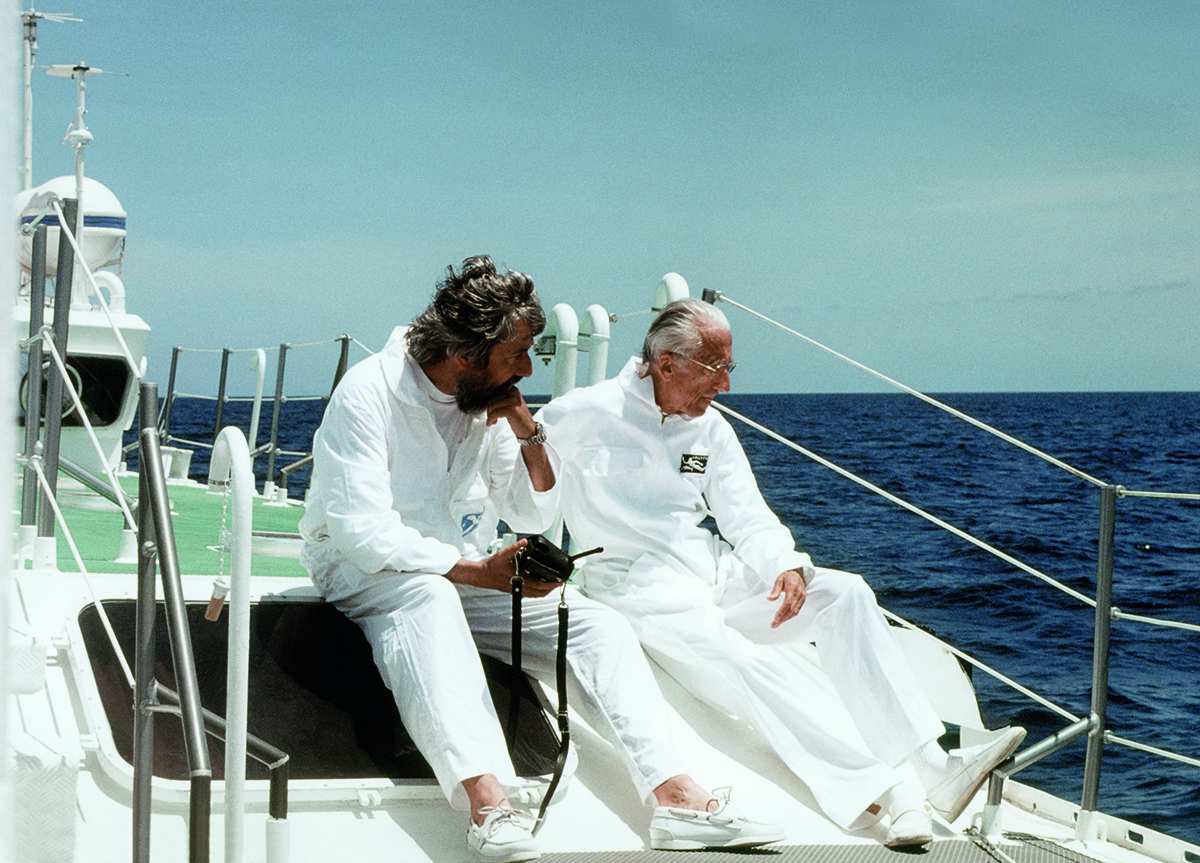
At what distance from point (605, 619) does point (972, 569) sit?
14.5m

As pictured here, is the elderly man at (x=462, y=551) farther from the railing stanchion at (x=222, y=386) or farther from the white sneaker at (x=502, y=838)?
the railing stanchion at (x=222, y=386)

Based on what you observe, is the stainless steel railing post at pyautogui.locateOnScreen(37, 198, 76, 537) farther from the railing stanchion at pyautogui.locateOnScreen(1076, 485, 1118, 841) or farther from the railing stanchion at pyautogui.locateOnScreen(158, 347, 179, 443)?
the railing stanchion at pyautogui.locateOnScreen(158, 347, 179, 443)

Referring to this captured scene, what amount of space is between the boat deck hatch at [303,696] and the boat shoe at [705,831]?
308 mm

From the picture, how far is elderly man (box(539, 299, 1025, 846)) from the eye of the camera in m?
2.63

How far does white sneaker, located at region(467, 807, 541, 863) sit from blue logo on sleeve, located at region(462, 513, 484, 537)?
0.76 m

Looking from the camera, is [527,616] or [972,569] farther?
[972,569]

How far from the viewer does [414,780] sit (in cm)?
243

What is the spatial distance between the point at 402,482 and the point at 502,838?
0.86 metres

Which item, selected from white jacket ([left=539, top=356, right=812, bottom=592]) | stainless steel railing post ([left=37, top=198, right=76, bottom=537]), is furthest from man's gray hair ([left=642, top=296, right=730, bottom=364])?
stainless steel railing post ([left=37, top=198, right=76, bottom=537])

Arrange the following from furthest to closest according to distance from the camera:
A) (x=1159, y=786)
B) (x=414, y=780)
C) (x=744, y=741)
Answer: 1. (x=1159, y=786)
2. (x=744, y=741)
3. (x=414, y=780)

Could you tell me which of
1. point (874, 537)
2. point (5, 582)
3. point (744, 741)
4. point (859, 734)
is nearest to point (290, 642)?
point (744, 741)

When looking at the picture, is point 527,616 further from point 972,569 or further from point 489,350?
point 972,569

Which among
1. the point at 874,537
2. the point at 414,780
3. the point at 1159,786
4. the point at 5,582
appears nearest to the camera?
the point at 5,582

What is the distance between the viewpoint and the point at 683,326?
3.01m
